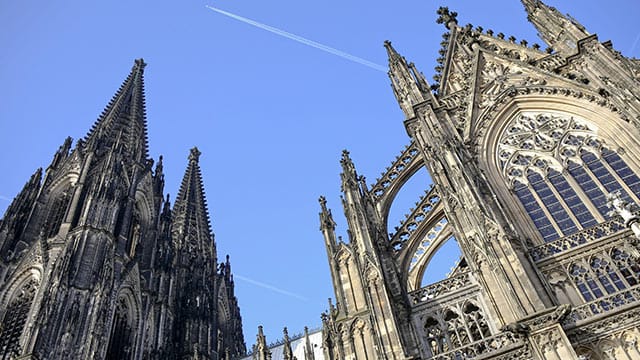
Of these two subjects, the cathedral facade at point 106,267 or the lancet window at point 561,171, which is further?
the cathedral facade at point 106,267

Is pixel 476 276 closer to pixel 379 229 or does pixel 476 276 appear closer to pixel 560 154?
pixel 379 229

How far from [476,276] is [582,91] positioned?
795 cm

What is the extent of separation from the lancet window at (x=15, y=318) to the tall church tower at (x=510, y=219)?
16.2 metres

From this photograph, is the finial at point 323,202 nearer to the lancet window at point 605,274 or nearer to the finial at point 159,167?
the lancet window at point 605,274

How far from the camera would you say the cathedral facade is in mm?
24906

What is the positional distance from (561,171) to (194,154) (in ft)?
158

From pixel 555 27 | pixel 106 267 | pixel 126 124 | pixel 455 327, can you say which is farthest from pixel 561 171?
pixel 126 124

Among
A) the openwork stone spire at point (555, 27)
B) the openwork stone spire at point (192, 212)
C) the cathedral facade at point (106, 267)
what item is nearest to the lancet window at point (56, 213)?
the cathedral facade at point (106, 267)

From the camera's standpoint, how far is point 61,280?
83.3ft

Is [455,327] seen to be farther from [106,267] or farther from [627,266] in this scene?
[106,267]

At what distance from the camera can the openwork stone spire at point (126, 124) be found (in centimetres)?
3862

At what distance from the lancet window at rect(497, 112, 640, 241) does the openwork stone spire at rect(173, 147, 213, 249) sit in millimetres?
30757

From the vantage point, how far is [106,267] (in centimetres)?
2802

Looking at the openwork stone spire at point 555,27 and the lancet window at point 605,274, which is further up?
the openwork stone spire at point 555,27
